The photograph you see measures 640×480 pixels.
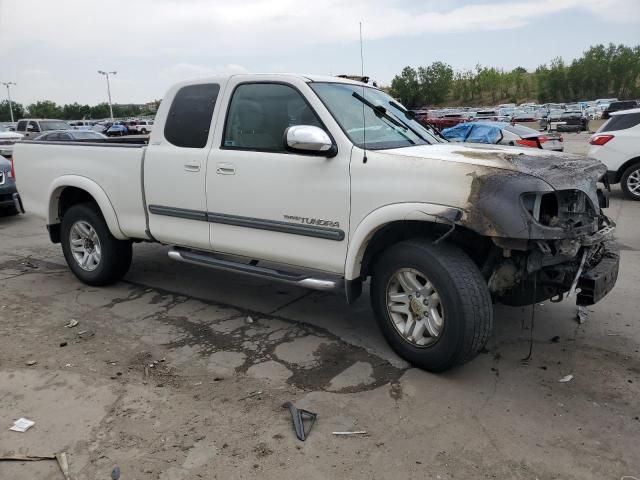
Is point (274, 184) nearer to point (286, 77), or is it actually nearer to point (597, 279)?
point (286, 77)

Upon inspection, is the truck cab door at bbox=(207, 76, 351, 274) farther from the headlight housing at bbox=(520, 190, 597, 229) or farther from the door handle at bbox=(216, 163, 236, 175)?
the headlight housing at bbox=(520, 190, 597, 229)

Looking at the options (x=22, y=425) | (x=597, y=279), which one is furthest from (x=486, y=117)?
(x=22, y=425)

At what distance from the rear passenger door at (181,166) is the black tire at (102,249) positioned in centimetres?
73

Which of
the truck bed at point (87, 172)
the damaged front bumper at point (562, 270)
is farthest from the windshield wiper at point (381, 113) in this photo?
the truck bed at point (87, 172)

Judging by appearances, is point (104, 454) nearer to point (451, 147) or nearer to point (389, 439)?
point (389, 439)

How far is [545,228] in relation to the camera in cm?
325

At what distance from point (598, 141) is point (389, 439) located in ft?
32.4

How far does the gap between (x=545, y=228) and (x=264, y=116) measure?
229 centimetres

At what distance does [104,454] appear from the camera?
2934 millimetres

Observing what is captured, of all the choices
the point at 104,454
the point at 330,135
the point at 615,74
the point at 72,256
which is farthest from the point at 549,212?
the point at 615,74

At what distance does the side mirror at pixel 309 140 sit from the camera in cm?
371

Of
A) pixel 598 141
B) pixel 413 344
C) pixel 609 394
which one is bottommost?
pixel 609 394

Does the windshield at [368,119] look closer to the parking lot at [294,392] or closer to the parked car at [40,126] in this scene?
the parking lot at [294,392]

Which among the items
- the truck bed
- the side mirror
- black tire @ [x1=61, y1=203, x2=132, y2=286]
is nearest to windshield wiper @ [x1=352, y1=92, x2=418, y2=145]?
the side mirror
